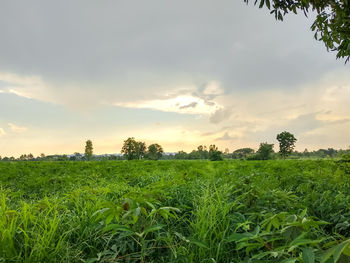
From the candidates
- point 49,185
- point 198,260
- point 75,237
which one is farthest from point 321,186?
point 49,185

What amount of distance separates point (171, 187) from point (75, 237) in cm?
135

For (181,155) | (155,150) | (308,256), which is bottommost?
(308,256)

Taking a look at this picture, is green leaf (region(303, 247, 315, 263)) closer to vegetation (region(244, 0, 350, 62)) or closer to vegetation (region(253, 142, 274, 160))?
vegetation (region(244, 0, 350, 62))

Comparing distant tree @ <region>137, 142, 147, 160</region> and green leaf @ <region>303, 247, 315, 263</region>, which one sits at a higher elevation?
distant tree @ <region>137, 142, 147, 160</region>

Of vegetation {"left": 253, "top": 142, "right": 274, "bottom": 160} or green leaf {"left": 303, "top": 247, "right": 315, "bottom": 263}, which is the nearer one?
green leaf {"left": 303, "top": 247, "right": 315, "bottom": 263}

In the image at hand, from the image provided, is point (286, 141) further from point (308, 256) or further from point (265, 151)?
point (308, 256)

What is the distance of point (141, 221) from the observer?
6.23 ft

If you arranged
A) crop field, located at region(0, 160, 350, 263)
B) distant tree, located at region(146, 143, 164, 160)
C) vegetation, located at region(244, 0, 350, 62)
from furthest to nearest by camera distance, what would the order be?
distant tree, located at region(146, 143, 164, 160) → vegetation, located at region(244, 0, 350, 62) → crop field, located at region(0, 160, 350, 263)

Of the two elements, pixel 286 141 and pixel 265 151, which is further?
pixel 286 141

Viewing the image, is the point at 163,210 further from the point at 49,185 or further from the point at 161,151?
the point at 161,151

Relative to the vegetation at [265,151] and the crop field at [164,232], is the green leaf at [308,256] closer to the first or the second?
the crop field at [164,232]

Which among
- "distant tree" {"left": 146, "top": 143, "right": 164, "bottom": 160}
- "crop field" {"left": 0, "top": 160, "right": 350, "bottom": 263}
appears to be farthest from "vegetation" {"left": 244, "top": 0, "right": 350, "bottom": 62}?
"distant tree" {"left": 146, "top": 143, "right": 164, "bottom": 160}

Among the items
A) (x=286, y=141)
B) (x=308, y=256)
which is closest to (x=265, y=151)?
(x=286, y=141)

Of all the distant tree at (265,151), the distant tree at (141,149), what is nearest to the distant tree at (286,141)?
the distant tree at (265,151)
